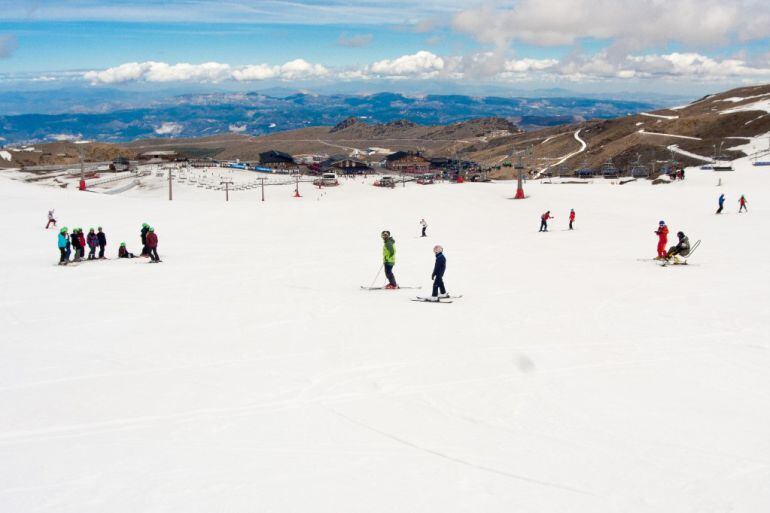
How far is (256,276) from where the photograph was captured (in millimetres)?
18984

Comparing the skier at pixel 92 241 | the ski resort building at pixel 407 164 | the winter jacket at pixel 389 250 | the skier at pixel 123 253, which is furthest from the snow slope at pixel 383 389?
the ski resort building at pixel 407 164

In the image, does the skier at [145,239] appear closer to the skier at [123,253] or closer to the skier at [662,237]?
the skier at [123,253]

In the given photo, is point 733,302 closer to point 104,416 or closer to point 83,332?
point 104,416

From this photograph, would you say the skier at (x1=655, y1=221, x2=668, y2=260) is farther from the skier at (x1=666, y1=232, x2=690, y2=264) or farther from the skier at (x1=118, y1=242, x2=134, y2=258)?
the skier at (x1=118, y1=242, x2=134, y2=258)

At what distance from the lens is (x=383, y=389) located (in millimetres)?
8758

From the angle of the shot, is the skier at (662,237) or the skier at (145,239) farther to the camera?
the skier at (145,239)

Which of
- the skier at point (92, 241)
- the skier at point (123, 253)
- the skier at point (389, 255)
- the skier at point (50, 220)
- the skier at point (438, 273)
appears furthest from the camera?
the skier at point (50, 220)

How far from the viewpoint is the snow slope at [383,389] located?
6.12 metres

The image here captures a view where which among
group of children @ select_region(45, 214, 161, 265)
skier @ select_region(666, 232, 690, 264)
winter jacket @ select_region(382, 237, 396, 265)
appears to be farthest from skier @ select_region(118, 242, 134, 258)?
skier @ select_region(666, 232, 690, 264)

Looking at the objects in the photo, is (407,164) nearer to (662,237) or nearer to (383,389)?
(662,237)

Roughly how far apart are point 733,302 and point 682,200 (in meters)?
33.9

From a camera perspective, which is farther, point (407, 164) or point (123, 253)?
point (407, 164)

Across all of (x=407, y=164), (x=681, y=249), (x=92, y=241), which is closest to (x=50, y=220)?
(x=92, y=241)

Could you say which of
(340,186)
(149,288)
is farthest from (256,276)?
(340,186)
